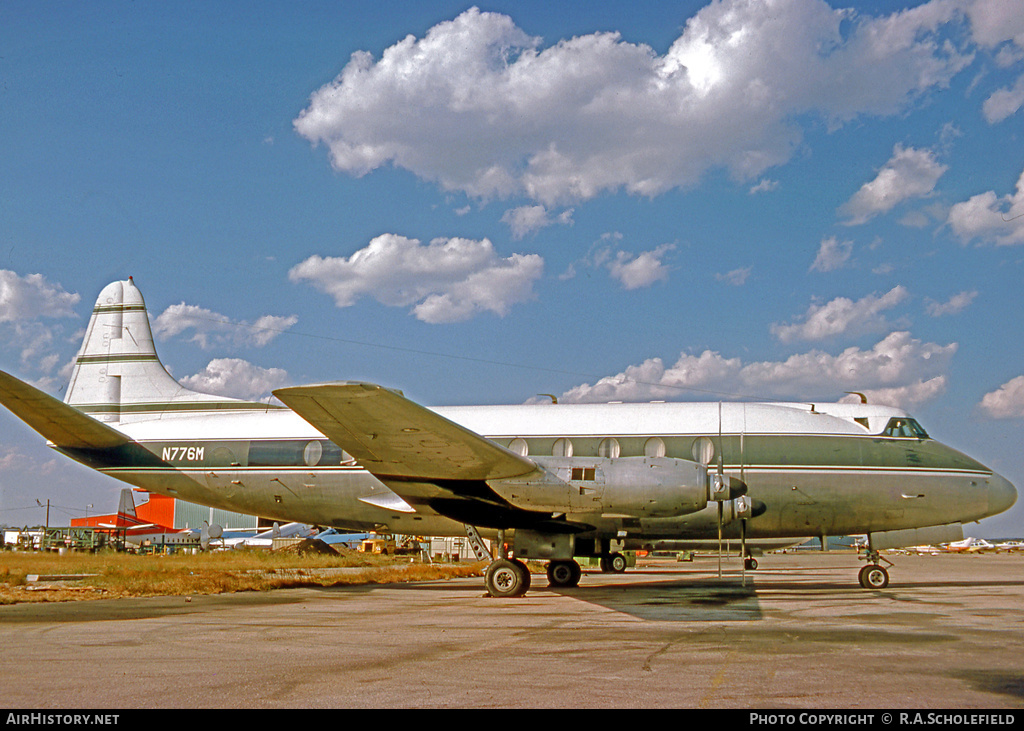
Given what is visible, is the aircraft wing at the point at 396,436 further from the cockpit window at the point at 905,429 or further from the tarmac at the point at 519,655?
the cockpit window at the point at 905,429

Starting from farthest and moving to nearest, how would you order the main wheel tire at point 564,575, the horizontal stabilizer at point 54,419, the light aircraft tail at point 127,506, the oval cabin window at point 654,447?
the light aircraft tail at point 127,506, the main wheel tire at point 564,575, the oval cabin window at point 654,447, the horizontal stabilizer at point 54,419

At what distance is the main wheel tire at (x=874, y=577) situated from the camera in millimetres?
17781

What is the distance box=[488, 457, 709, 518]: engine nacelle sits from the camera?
13.3 m

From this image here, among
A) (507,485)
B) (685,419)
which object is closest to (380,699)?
(507,485)

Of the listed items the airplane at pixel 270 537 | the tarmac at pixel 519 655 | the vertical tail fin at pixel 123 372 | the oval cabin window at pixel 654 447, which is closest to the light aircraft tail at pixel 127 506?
the airplane at pixel 270 537

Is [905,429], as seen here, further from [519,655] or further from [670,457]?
[519,655]

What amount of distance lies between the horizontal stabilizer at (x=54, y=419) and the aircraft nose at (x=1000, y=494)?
19.5 metres

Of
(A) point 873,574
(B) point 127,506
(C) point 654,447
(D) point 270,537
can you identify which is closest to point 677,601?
(C) point 654,447

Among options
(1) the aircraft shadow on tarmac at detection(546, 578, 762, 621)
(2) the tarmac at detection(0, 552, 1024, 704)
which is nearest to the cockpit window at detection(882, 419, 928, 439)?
(2) the tarmac at detection(0, 552, 1024, 704)

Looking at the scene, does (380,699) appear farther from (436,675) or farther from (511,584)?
(511,584)

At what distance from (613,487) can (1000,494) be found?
9.33 m

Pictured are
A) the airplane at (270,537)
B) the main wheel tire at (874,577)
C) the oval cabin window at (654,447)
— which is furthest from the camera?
the airplane at (270,537)
